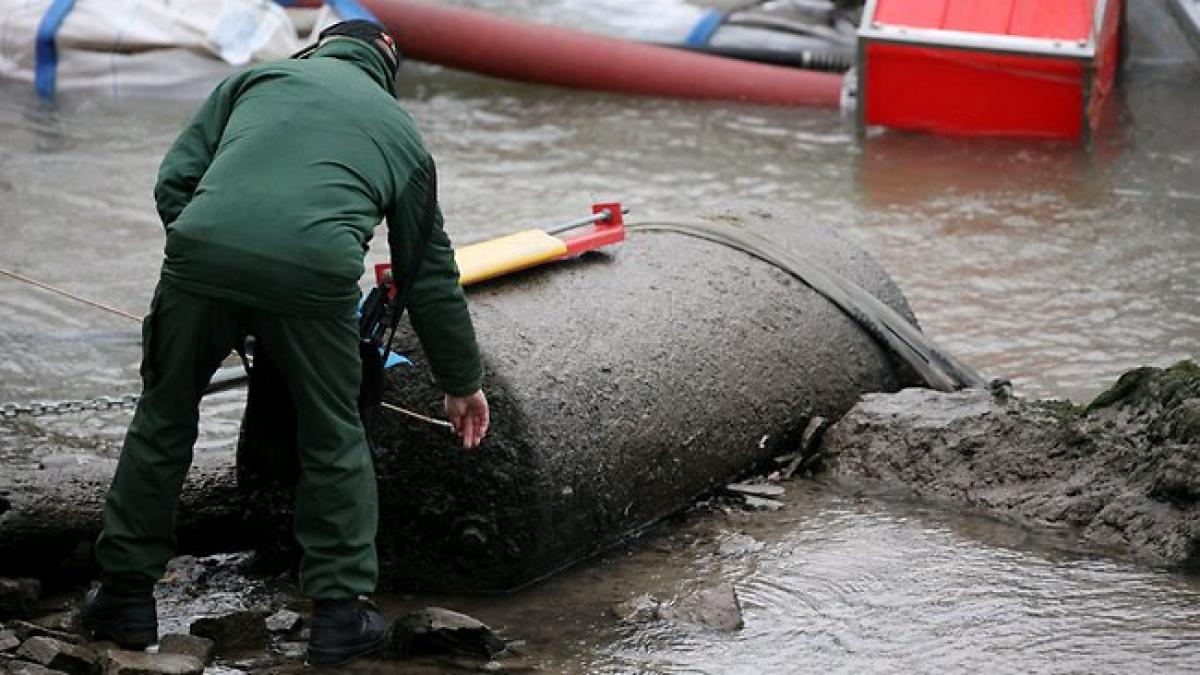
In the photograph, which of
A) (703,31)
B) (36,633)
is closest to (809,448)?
(36,633)

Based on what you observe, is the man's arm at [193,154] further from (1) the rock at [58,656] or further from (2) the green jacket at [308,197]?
(1) the rock at [58,656]

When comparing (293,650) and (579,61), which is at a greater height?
(579,61)

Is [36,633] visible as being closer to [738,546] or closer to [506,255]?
[506,255]

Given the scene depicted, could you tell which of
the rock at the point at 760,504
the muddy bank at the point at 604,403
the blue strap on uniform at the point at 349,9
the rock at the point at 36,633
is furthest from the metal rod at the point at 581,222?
the blue strap on uniform at the point at 349,9

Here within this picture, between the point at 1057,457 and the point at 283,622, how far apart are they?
7.75 ft

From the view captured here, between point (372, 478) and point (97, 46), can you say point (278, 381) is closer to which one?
point (372, 478)

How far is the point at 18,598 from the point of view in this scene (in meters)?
4.86

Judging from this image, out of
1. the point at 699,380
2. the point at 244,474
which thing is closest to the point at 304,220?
the point at 244,474

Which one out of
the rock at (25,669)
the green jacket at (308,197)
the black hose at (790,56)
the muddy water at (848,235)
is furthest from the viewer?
the black hose at (790,56)

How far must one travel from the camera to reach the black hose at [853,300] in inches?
245

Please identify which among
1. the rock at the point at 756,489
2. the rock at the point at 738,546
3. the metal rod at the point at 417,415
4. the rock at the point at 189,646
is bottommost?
the rock at the point at 189,646

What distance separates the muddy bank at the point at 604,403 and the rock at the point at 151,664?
61 centimetres

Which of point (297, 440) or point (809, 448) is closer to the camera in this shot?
point (297, 440)

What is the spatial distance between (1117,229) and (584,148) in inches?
141
